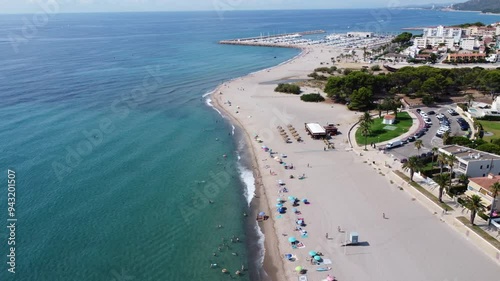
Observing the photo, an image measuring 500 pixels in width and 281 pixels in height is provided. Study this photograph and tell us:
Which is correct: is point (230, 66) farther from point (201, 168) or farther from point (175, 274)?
point (175, 274)

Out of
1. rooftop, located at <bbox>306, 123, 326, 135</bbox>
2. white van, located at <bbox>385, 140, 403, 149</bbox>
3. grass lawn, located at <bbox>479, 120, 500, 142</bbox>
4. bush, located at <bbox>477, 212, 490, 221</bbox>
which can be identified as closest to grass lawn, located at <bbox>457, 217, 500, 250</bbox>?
bush, located at <bbox>477, 212, 490, 221</bbox>

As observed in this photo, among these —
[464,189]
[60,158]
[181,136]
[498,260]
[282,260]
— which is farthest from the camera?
[181,136]

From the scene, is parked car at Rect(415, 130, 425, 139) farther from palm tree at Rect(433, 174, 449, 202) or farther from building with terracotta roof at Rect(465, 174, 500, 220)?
palm tree at Rect(433, 174, 449, 202)

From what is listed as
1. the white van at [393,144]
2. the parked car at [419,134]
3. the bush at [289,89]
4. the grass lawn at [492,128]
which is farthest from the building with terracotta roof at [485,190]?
the bush at [289,89]

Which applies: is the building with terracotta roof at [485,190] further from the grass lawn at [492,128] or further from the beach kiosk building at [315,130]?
the beach kiosk building at [315,130]

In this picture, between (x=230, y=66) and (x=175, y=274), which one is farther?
(x=230, y=66)

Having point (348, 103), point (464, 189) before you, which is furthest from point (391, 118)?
point (464, 189)

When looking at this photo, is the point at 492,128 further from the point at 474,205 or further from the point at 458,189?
the point at 474,205
